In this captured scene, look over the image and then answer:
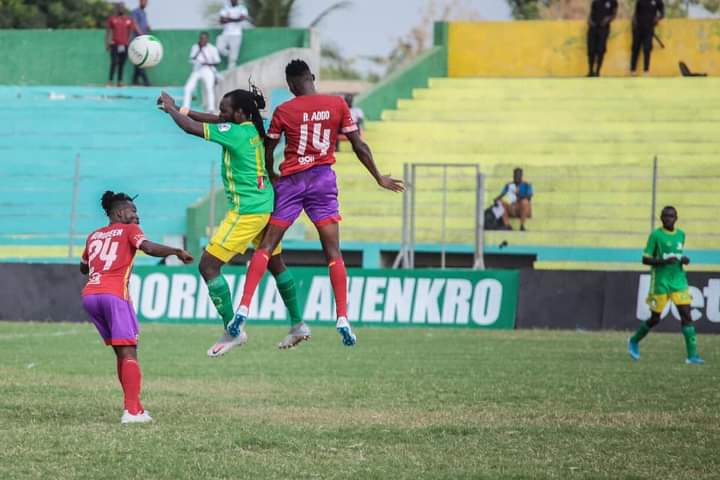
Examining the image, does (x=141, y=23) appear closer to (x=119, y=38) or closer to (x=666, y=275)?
(x=119, y=38)

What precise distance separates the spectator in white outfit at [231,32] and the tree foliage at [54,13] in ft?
55.5

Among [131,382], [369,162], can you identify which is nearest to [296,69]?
[369,162]

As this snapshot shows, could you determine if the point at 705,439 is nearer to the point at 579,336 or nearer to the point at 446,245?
the point at 579,336

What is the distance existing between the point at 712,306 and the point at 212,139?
44.6 feet

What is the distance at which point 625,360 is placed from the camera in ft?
A: 62.0

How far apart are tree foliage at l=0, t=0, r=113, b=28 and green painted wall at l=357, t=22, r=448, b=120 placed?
1847cm

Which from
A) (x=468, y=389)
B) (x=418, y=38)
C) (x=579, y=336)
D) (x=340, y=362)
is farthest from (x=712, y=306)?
(x=418, y=38)

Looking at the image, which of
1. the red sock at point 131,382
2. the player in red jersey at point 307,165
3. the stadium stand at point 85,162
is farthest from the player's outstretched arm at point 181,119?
the stadium stand at point 85,162

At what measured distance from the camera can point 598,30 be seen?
35.4m

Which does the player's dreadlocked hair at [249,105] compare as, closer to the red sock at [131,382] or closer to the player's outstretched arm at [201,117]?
the player's outstretched arm at [201,117]

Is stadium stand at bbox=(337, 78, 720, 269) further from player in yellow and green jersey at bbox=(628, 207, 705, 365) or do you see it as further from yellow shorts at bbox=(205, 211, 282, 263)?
yellow shorts at bbox=(205, 211, 282, 263)

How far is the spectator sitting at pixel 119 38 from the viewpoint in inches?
1412

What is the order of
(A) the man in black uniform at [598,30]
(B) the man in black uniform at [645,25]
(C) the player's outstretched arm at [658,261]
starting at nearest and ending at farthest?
1. (C) the player's outstretched arm at [658,261]
2. (B) the man in black uniform at [645,25]
3. (A) the man in black uniform at [598,30]

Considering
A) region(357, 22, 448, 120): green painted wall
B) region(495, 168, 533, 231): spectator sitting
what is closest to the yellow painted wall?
region(357, 22, 448, 120): green painted wall
